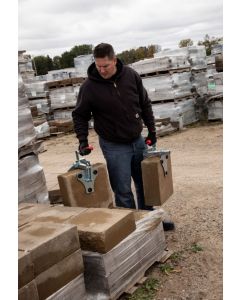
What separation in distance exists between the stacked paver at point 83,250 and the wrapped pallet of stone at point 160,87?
23.3 feet

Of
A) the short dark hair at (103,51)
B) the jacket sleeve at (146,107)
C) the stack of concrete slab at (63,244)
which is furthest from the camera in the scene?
the jacket sleeve at (146,107)

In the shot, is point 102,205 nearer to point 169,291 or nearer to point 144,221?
point 144,221

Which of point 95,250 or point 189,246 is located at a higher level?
point 95,250

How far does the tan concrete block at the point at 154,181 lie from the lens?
3.64m

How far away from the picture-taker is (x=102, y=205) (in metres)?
3.63

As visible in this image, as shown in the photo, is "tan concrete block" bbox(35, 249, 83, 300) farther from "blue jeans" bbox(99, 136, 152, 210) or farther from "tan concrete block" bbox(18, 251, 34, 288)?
"blue jeans" bbox(99, 136, 152, 210)

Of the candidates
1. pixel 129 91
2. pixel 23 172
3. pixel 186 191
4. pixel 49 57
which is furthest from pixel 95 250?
pixel 49 57

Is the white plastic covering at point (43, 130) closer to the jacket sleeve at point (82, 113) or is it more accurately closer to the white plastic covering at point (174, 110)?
the white plastic covering at point (174, 110)

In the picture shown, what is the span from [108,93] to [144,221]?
1.25m

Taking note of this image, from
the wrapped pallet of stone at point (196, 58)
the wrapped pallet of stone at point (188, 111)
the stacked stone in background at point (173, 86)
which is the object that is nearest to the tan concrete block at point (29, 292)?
the stacked stone in background at point (173, 86)

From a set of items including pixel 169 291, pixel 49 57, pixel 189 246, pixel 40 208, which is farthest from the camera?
pixel 49 57

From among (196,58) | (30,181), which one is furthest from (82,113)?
(196,58)

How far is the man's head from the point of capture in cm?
360

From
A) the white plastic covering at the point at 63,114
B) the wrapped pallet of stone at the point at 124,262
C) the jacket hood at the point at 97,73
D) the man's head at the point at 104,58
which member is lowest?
the white plastic covering at the point at 63,114
